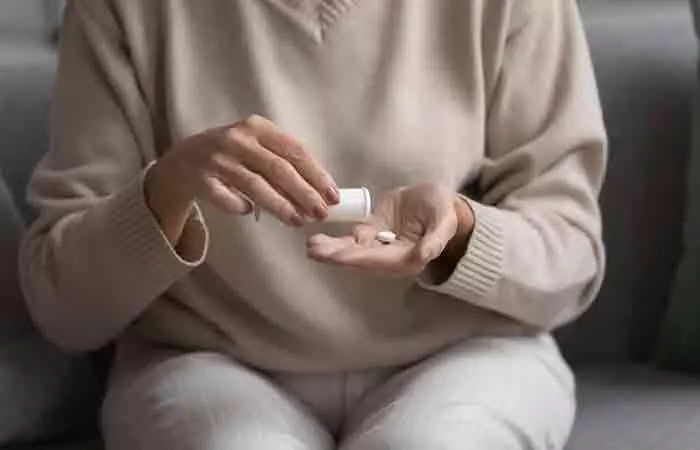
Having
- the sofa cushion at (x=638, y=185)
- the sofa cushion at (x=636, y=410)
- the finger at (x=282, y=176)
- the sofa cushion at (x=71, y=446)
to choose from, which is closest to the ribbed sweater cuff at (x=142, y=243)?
the finger at (x=282, y=176)

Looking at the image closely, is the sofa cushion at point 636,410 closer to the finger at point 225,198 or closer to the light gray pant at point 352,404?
the light gray pant at point 352,404

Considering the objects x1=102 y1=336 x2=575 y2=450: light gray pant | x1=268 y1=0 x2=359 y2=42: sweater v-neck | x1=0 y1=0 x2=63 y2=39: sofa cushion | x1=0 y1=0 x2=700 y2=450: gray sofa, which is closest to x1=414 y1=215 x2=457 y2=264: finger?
x1=102 y1=336 x2=575 y2=450: light gray pant

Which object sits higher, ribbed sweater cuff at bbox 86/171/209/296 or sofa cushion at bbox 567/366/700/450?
ribbed sweater cuff at bbox 86/171/209/296

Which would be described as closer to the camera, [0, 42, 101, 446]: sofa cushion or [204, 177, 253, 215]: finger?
[204, 177, 253, 215]: finger

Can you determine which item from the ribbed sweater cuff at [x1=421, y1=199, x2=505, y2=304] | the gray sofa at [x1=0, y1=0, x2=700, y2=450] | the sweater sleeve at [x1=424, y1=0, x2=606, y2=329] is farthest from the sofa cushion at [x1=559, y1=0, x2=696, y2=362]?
the ribbed sweater cuff at [x1=421, y1=199, x2=505, y2=304]

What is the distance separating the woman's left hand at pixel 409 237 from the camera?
3.68ft

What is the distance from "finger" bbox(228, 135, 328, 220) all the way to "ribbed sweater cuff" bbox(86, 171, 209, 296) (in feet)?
0.36

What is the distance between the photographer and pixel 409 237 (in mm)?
1178

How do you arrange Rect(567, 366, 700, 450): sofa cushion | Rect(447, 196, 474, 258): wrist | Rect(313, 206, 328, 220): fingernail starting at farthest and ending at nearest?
Rect(567, 366, 700, 450): sofa cushion, Rect(447, 196, 474, 258): wrist, Rect(313, 206, 328, 220): fingernail

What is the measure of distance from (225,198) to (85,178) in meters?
0.22

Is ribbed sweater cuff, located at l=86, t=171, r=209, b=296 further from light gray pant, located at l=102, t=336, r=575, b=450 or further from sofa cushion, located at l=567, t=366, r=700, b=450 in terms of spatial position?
sofa cushion, located at l=567, t=366, r=700, b=450

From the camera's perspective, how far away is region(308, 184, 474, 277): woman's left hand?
1123 millimetres

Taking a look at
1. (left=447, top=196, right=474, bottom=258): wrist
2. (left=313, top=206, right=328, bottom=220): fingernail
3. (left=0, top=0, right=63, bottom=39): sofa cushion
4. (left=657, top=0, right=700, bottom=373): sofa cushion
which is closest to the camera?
(left=313, top=206, right=328, bottom=220): fingernail

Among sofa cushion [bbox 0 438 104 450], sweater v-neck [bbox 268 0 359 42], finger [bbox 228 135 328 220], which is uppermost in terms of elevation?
sweater v-neck [bbox 268 0 359 42]
